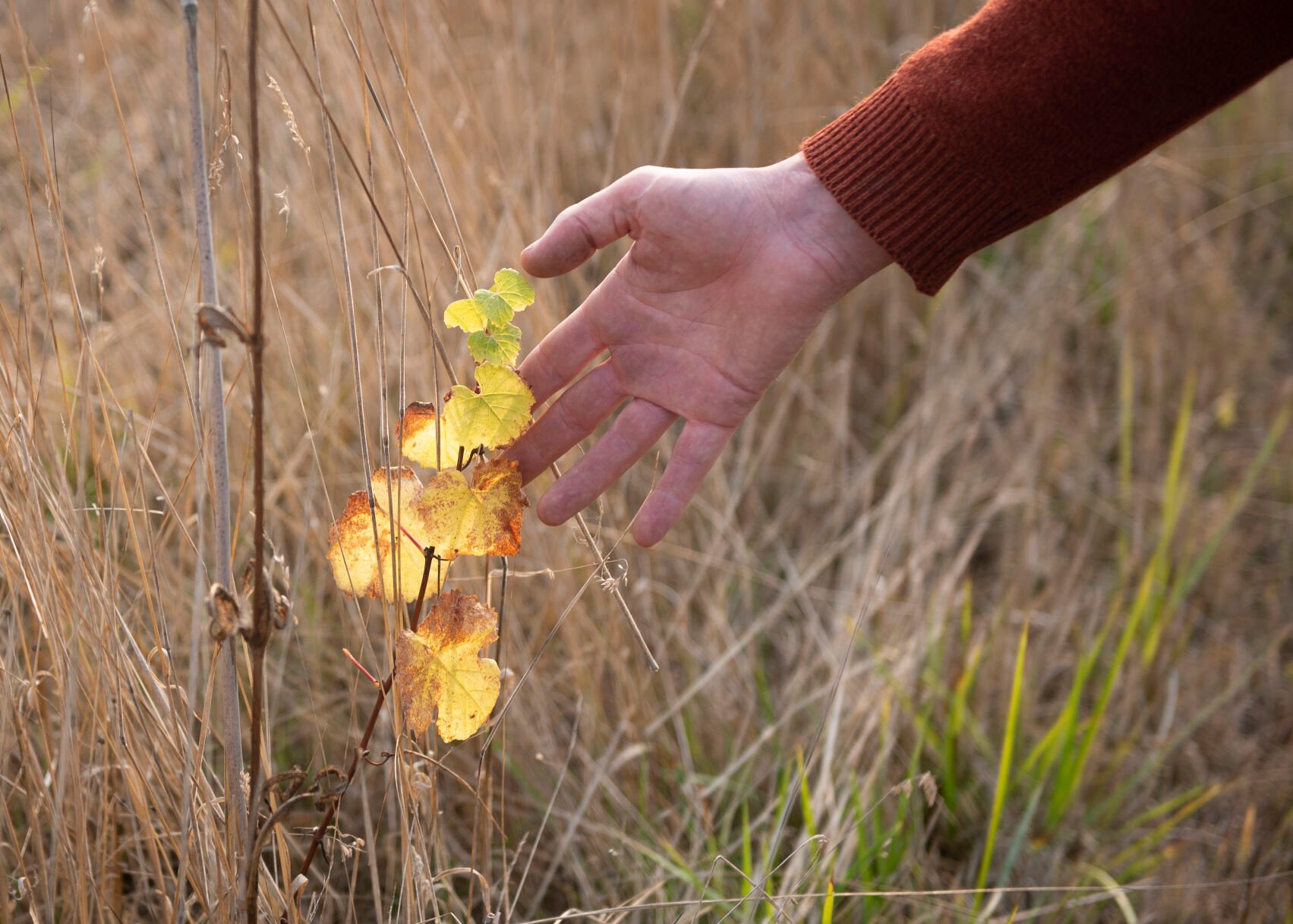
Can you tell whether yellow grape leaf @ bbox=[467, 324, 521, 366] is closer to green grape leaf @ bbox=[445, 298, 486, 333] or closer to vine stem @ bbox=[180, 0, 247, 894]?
green grape leaf @ bbox=[445, 298, 486, 333]

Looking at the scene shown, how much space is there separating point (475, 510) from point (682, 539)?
964mm

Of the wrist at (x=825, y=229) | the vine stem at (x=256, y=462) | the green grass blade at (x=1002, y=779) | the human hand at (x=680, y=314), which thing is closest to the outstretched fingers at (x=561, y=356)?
the human hand at (x=680, y=314)

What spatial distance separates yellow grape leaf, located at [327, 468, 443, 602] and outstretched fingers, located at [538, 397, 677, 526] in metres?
0.17

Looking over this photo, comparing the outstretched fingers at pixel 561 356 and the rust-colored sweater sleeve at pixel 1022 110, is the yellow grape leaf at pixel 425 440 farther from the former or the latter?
the rust-colored sweater sleeve at pixel 1022 110

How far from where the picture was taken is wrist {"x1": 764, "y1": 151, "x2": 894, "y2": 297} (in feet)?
3.27

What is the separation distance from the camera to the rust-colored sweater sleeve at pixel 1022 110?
0.89 meters

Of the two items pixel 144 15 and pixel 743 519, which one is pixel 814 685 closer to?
pixel 743 519

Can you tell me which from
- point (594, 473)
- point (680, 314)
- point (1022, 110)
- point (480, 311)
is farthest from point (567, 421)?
point (1022, 110)

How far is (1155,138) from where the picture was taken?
946mm

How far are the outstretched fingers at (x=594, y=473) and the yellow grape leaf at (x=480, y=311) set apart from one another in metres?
0.22

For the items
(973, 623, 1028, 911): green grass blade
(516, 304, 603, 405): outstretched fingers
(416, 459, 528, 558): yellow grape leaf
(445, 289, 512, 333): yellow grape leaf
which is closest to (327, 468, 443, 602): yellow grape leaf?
(416, 459, 528, 558): yellow grape leaf

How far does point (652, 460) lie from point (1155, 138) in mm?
912

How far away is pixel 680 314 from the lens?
98 centimetres

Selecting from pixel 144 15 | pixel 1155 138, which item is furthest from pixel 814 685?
pixel 144 15
